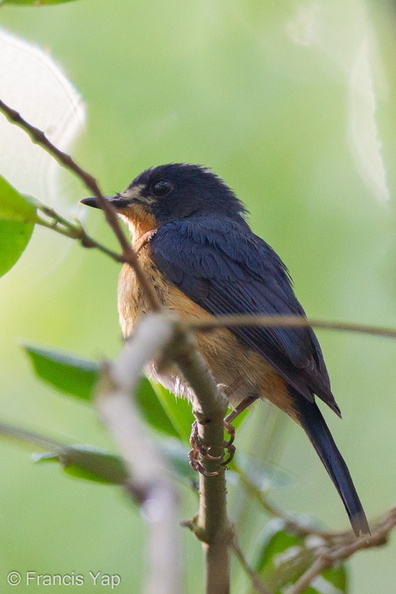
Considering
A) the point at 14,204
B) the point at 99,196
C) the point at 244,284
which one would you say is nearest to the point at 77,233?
the point at 99,196

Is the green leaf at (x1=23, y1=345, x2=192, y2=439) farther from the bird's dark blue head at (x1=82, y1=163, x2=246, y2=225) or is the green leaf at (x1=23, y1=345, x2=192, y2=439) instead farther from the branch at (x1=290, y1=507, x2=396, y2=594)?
the bird's dark blue head at (x1=82, y1=163, x2=246, y2=225)

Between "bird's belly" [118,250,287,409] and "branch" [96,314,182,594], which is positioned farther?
"bird's belly" [118,250,287,409]

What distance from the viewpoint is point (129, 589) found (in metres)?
5.97

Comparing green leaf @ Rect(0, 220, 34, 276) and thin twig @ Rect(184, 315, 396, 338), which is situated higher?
thin twig @ Rect(184, 315, 396, 338)

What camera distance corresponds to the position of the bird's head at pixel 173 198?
17.3 ft

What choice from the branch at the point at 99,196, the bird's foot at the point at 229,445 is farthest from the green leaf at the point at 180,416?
the branch at the point at 99,196

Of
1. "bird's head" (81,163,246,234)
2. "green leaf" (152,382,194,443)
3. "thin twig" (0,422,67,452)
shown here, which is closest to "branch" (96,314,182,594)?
"thin twig" (0,422,67,452)

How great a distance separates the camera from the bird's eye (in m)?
5.39

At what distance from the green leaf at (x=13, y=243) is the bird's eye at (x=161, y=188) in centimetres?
302

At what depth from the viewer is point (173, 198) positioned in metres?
5.40

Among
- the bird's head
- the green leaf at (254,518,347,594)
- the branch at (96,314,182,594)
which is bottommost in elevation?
the green leaf at (254,518,347,594)

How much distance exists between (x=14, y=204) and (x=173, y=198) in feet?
10.8

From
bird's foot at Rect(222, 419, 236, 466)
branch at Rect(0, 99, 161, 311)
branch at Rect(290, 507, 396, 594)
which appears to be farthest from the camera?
bird's foot at Rect(222, 419, 236, 466)

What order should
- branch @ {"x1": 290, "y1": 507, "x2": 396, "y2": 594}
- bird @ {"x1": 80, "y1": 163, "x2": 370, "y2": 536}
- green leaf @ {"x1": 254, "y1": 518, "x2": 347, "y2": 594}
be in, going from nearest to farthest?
branch @ {"x1": 290, "y1": 507, "x2": 396, "y2": 594} < green leaf @ {"x1": 254, "y1": 518, "x2": 347, "y2": 594} < bird @ {"x1": 80, "y1": 163, "x2": 370, "y2": 536}
